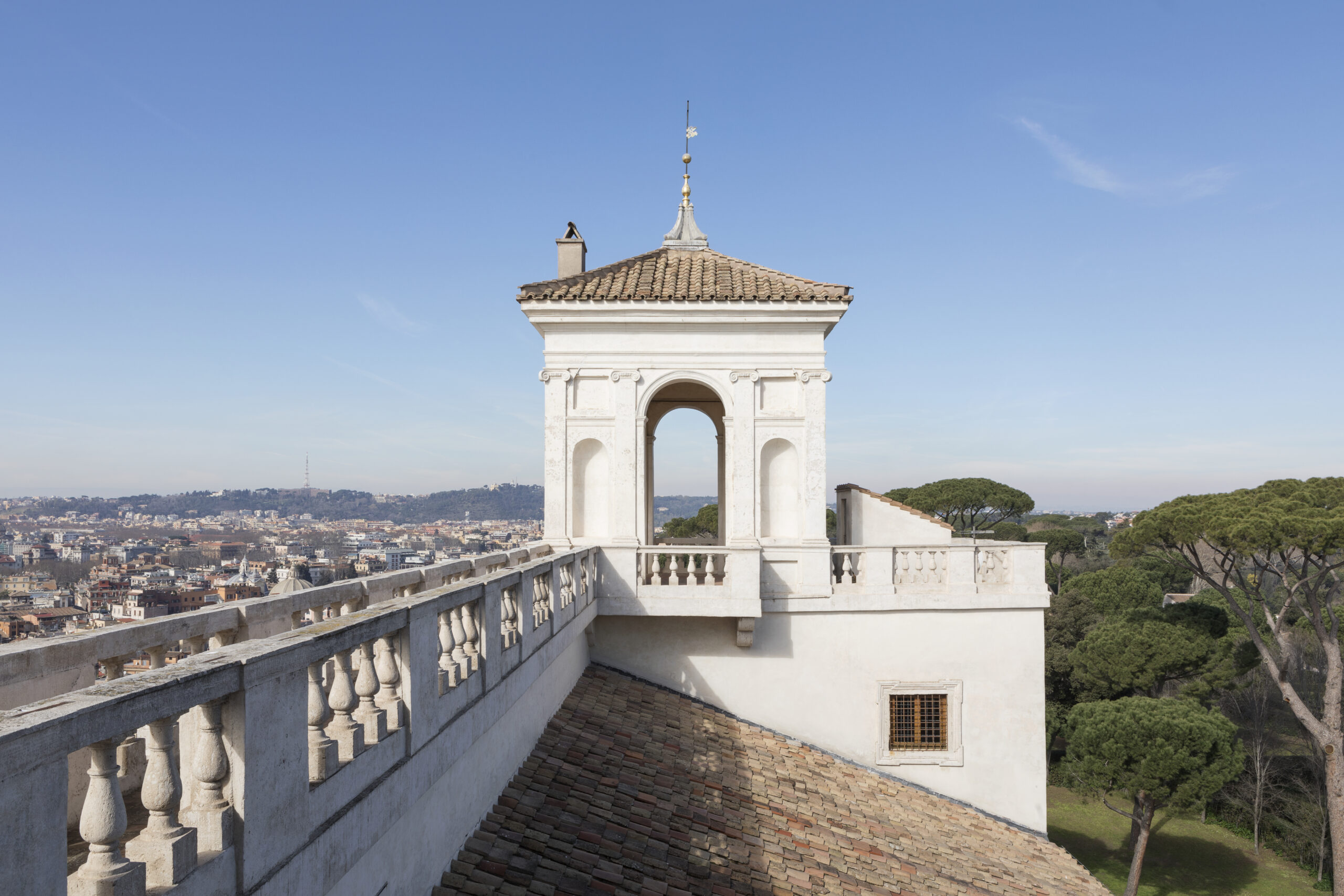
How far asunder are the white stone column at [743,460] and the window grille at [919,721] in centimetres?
426

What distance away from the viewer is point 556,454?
50.7 feet

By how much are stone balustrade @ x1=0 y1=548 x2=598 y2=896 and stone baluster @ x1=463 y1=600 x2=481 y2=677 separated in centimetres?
1

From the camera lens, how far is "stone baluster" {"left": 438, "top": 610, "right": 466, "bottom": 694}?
589 centimetres

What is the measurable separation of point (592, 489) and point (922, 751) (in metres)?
8.14

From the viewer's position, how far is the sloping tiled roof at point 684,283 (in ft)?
49.8

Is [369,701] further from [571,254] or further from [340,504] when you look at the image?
[340,504]

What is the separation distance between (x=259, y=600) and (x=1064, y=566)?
7798 cm

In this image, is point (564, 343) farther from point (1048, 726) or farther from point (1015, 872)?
point (1048, 726)

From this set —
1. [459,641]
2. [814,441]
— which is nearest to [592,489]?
[814,441]

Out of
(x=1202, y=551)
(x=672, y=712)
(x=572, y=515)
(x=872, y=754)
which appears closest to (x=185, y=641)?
(x=672, y=712)

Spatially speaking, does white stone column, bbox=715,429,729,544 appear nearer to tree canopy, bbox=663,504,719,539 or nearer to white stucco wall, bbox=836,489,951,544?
white stucco wall, bbox=836,489,951,544

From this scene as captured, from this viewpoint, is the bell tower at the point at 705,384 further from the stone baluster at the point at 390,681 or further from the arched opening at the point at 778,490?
the stone baluster at the point at 390,681

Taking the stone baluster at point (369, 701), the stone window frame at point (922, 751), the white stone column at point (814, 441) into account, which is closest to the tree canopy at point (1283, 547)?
the stone window frame at point (922, 751)

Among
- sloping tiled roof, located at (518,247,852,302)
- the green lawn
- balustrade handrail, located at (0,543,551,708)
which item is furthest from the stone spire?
the green lawn
